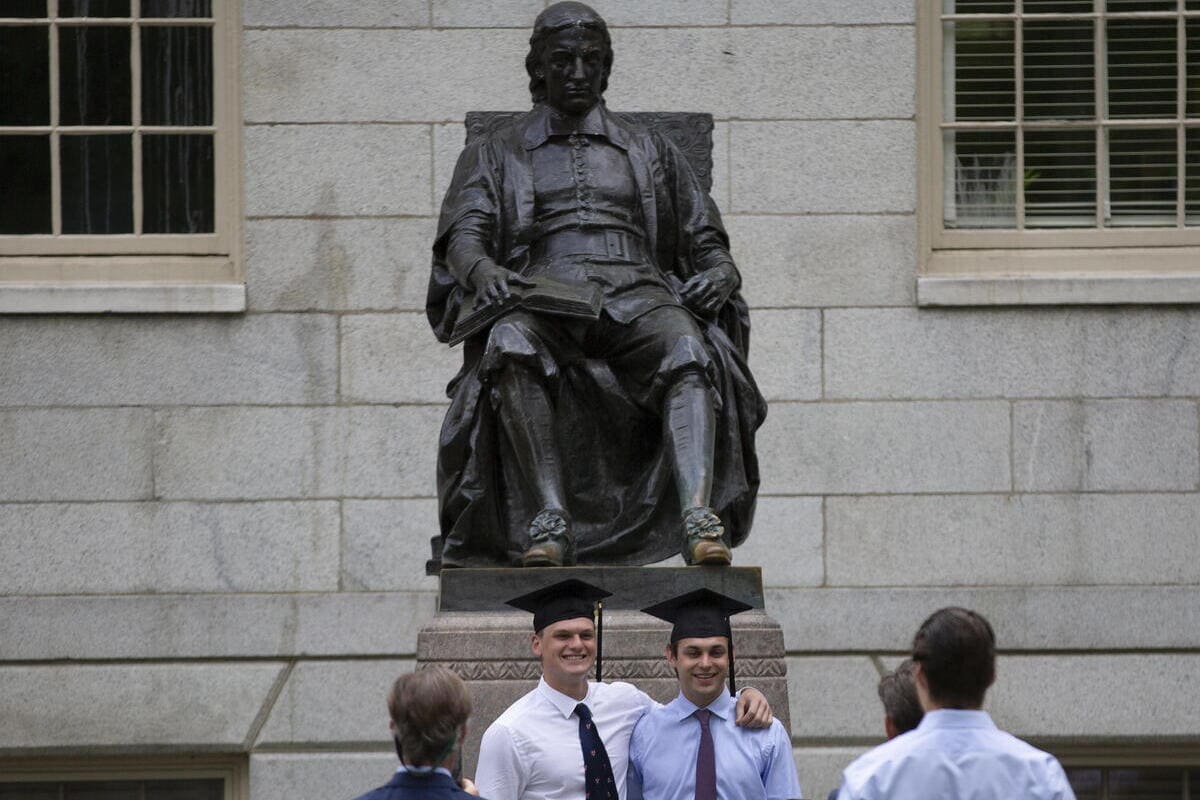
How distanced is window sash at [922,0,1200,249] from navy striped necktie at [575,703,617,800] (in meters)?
5.61

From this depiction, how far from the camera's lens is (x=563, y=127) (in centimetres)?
883

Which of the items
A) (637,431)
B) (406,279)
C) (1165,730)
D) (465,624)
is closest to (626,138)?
(637,431)

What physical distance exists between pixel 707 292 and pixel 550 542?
1245mm

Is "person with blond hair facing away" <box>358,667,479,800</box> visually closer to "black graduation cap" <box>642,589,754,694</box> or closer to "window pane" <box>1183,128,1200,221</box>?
"black graduation cap" <box>642,589,754,694</box>

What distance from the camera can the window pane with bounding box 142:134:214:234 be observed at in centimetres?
1189

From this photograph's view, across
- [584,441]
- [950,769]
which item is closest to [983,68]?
[584,441]

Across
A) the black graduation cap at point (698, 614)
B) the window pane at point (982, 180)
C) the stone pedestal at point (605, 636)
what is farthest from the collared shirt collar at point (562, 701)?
the window pane at point (982, 180)

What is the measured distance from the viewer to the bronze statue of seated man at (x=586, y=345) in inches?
324

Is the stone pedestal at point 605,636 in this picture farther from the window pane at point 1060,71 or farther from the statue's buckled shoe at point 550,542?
the window pane at point 1060,71

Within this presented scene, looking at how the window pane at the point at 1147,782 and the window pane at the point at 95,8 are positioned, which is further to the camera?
the window pane at the point at 95,8

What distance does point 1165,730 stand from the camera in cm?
1131

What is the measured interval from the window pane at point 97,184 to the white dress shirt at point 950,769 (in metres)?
7.64

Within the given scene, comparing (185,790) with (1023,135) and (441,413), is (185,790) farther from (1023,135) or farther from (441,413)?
(1023,135)

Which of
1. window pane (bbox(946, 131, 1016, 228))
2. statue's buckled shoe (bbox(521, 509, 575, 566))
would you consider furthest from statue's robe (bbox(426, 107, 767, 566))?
window pane (bbox(946, 131, 1016, 228))
